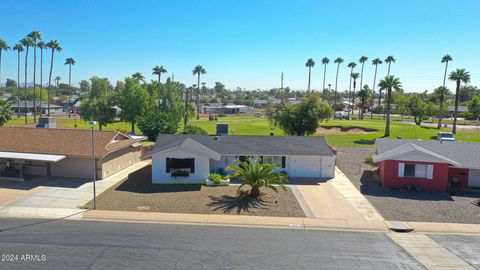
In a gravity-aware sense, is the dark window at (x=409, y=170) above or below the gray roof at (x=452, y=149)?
below

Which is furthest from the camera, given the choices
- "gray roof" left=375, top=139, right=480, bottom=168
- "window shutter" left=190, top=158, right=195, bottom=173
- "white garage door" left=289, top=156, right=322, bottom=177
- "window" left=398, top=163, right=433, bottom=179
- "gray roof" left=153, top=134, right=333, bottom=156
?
"white garage door" left=289, top=156, right=322, bottom=177

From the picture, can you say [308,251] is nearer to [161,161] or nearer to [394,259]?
[394,259]

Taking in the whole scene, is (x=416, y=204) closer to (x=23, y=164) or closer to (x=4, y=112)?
(x=23, y=164)

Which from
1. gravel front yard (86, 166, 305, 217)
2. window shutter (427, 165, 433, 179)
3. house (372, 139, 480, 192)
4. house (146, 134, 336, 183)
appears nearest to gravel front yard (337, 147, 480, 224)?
house (372, 139, 480, 192)

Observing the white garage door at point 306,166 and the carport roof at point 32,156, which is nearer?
the carport roof at point 32,156

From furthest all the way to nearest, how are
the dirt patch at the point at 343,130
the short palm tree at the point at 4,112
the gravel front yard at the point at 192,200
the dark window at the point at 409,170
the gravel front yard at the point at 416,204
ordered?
the dirt patch at the point at 343,130 → the short palm tree at the point at 4,112 → the dark window at the point at 409,170 → the gravel front yard at the point at 192,200 → the gravel front yard at the point at 416,204

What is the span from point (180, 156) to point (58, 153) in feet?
32.8

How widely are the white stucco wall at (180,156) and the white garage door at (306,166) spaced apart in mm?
8090

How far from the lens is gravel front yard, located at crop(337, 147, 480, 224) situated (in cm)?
2308

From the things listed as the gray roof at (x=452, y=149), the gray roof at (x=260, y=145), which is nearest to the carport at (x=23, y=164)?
the gray roof at (x=260, y=145)

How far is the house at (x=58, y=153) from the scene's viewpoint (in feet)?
98.3

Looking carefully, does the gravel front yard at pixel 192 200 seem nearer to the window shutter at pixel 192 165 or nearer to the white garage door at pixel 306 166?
the window shutter at pixel 192 165

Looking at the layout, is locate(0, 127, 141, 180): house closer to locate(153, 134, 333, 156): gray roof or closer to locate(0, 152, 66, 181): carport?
locate(0, 152, 66, 181): carport

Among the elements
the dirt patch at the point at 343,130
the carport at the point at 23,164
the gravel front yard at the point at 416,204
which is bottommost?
the gravel front yard at the point at 416,204
